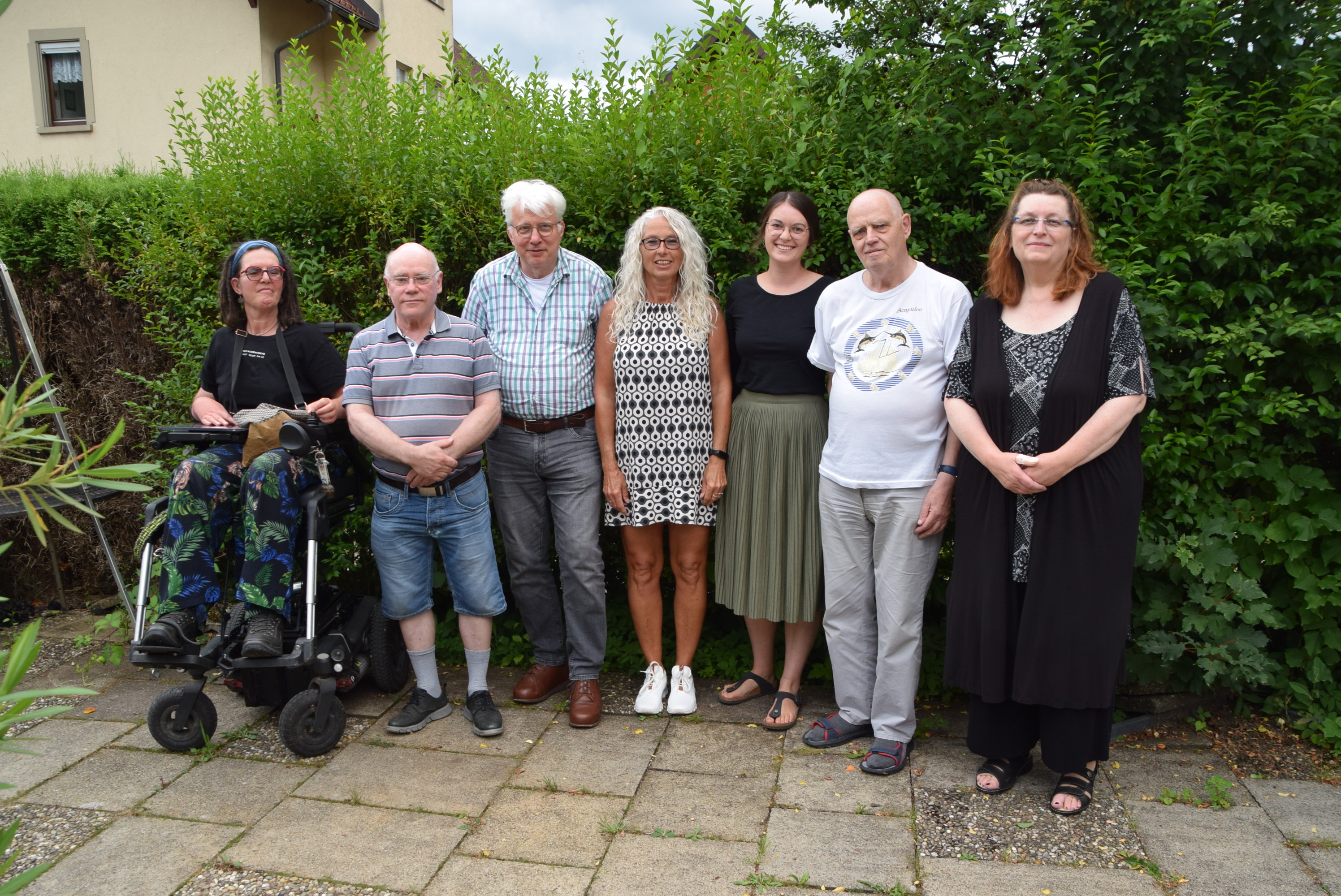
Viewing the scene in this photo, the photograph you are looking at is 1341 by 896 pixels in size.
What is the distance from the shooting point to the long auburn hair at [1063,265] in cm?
299

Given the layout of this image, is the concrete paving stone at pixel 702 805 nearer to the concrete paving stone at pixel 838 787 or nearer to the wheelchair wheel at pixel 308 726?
the concrete paving stone at pixel 838 787

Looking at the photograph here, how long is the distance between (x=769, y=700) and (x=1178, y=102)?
284 cm

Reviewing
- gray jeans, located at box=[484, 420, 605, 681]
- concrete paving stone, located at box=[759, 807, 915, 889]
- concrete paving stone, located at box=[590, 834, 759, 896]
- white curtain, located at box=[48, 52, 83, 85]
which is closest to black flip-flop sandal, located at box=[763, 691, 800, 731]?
concrete paving stone, located at box=[759, 807, 915, 889]


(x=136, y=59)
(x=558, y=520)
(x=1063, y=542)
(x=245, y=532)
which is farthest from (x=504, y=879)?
(x=136, y=59)

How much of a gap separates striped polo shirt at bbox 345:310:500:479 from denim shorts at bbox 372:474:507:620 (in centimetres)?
15

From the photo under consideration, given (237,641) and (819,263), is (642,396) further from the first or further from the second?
(237,641)

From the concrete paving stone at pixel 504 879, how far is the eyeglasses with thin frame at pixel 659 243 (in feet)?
7.30

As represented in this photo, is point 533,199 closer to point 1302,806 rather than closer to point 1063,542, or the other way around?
point 1063,542

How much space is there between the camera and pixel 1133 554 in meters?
2.99

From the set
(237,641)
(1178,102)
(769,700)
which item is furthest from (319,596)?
(1178,102)

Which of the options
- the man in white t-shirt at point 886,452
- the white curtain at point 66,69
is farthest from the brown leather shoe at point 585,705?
the white curtain at point 66,69

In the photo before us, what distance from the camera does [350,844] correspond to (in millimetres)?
2963

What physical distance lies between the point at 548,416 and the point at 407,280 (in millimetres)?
747

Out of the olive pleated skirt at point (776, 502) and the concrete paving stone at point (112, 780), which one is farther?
the olive pleated skirt at point (776, 502)
